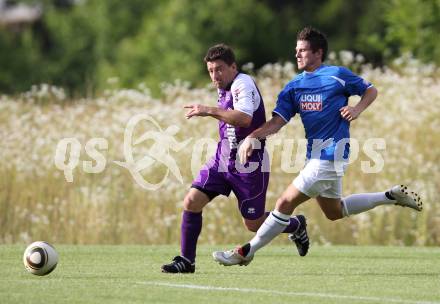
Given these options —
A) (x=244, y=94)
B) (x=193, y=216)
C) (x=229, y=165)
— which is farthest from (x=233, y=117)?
(x=193, y=216)

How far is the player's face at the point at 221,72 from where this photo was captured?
955 cm

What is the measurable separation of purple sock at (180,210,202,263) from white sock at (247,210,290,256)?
0.49 meters

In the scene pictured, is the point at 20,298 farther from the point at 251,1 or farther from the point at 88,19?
the point at 88,19

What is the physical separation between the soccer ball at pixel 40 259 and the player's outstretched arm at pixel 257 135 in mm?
1748

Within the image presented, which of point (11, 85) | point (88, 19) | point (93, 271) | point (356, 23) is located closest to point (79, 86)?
point (11, 85)

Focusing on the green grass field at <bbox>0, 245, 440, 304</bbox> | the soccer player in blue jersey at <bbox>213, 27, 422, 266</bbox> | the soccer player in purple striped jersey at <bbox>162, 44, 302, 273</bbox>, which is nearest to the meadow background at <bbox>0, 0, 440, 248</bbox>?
the green grass field at <bbox>0, 245, 440, 304</bbox>

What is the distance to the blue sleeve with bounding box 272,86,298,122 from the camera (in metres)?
9.65

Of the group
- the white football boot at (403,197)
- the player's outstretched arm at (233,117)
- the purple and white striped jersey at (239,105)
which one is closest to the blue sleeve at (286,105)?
the purple and white striped jersey at (239,105)

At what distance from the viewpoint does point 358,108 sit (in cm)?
940

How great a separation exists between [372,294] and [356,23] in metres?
40.6

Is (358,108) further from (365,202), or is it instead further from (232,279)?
(232,279)

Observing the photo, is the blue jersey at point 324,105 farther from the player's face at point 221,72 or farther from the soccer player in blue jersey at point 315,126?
the player's face at point 221,72

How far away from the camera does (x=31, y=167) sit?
14.9 m

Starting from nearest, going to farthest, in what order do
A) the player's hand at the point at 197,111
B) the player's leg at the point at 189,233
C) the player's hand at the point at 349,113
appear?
the player's hand at the point at 197,111, the player's hand at the point at 349,113, the player's leg at the point at 189,233
